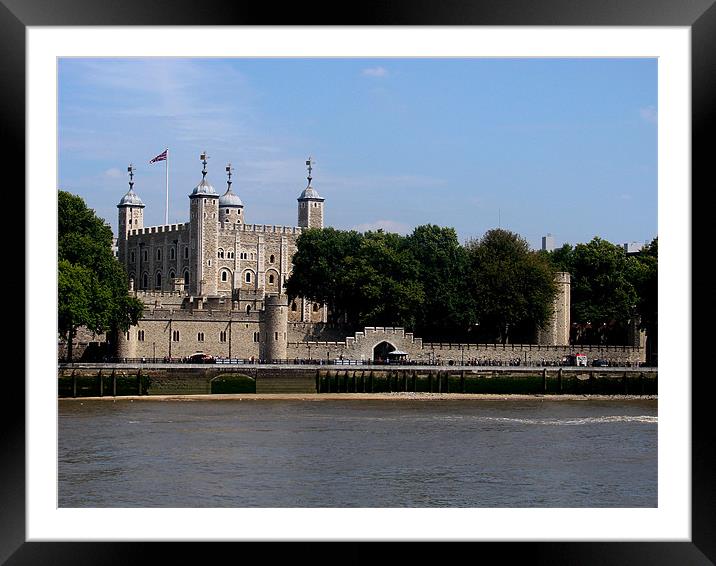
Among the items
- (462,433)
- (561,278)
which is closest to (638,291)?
(561,278)

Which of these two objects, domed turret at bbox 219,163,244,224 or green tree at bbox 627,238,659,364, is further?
domed turret at bbox 219,163,244,224

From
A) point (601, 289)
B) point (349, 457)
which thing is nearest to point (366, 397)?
point (349, 457)

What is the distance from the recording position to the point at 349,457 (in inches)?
789

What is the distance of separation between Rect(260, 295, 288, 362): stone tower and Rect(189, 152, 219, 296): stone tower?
13.4m

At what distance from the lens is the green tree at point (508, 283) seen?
50.1 meters

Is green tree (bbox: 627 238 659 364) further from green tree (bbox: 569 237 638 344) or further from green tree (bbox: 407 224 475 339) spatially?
green tree (bbox: 407 224 475 339)

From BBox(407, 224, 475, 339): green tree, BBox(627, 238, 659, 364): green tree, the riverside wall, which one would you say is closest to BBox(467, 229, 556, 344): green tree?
BBox(407, 224, 475, 339): green tree

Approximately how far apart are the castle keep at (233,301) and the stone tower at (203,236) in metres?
0.05

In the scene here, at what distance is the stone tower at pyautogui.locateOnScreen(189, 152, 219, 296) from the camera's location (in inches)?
2378
